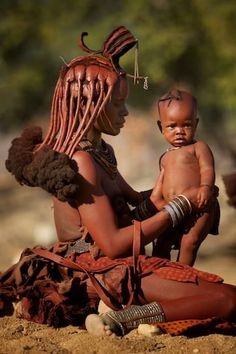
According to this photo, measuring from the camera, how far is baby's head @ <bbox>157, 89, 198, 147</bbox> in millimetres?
4137

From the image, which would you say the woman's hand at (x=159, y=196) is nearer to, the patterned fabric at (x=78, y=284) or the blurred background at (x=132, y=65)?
the patterned fabric at (x=78, y=284)

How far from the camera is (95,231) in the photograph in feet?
12.4

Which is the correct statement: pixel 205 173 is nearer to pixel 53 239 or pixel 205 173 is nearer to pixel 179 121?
pixel 179 121

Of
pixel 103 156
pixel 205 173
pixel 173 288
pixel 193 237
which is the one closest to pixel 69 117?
pixel 103 156

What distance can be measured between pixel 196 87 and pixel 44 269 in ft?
34.9

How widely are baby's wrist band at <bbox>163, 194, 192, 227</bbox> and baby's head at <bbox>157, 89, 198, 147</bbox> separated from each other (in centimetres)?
43

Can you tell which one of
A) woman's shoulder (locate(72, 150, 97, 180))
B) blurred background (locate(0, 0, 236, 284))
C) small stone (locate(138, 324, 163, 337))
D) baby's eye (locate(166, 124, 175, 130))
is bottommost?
small stone (locate(138, 324, 163, 337))

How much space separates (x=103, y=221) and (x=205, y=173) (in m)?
0.66

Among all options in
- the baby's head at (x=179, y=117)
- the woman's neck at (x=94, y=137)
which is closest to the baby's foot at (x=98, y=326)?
the woman's neck at (x=94, y=137)

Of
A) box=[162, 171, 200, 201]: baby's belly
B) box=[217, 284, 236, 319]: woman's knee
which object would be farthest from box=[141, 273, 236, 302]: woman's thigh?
box=[162, 171, 200, 201]: baby's belly

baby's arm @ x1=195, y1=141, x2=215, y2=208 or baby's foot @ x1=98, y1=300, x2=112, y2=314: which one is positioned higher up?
baby's arm @ x1=195, y1=141, x2=215, y2=208

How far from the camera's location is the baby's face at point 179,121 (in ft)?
13.6

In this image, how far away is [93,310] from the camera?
3955 mm

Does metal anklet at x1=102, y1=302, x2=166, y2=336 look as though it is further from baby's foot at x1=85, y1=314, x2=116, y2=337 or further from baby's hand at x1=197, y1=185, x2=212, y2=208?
baby's hand at x1=197, y1=185, x2=212, y2=208
